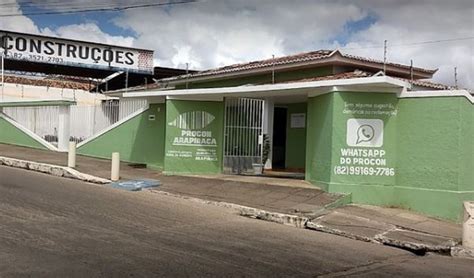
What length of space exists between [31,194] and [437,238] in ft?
27.7

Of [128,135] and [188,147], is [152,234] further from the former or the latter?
[128,135]

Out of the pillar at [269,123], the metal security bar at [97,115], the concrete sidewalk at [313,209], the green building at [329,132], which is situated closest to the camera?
the concrete sidewalk at [313,209]

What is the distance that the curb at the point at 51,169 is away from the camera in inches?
614

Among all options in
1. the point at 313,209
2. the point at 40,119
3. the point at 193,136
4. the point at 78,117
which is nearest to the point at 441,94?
the point at 313,209

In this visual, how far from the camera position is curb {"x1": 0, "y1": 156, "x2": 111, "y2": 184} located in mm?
15601

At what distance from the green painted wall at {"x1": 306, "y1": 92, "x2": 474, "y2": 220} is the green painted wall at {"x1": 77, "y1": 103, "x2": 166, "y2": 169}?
652 centimetres

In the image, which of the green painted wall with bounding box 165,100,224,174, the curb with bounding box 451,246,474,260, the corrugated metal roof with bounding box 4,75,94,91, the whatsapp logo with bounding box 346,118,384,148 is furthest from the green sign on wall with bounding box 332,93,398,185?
the corrugated metal roof with bounding box 4,75,94,91

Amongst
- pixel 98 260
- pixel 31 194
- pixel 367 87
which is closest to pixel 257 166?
pixel 367 87

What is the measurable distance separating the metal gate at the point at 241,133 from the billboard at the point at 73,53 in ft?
54.6

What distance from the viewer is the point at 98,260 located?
686 cm

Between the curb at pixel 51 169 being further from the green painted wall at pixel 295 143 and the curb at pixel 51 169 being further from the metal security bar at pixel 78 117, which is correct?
the green painted wall at pixel 295 143

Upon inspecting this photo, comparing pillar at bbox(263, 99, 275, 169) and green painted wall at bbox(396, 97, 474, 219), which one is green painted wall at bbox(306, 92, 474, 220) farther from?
pillar at bbox(263, 99, 275, 169)

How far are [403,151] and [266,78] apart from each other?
8267 mm

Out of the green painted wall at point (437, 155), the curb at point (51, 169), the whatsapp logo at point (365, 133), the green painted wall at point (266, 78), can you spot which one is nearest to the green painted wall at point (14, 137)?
the curb at point (51, 169)
